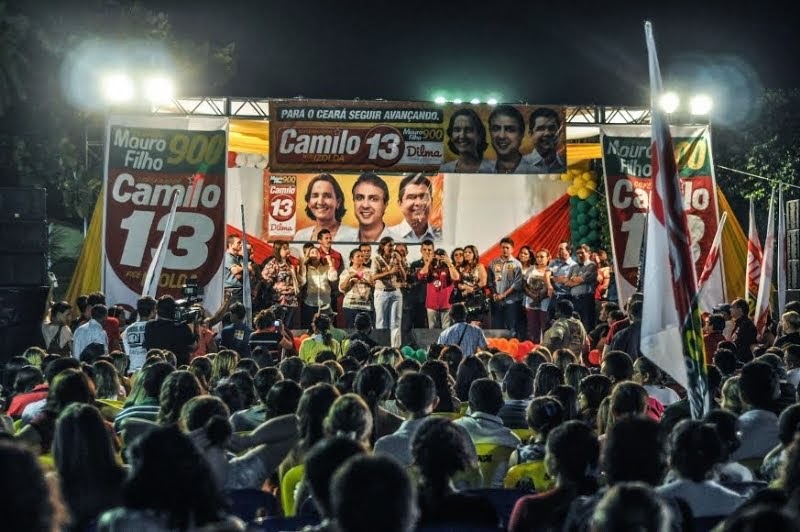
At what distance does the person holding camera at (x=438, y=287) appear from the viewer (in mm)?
22641

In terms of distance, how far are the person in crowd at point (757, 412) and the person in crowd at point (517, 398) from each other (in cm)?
157

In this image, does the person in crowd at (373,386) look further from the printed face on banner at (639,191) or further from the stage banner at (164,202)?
the printed face on banner at (639,191)

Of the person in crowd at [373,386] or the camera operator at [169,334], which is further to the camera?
the camera operator at [169,334]

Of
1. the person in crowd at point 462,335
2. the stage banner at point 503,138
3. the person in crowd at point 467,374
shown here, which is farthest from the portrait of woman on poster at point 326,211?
the person in crowd at point 467,374

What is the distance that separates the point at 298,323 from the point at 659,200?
15787 mm

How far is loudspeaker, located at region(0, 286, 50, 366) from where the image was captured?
16.0m

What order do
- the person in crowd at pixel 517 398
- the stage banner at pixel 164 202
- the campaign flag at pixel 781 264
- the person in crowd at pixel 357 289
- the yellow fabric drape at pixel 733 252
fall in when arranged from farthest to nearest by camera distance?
the yellow fabric drape at pixel 733 252 → the person in crowd at pixel 357 289 → the stage banner at pixel 164 202 → the campaign flag at pixel 781 264 → the person in crowd at pixel 517 398

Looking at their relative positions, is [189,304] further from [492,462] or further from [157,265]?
[492,462]

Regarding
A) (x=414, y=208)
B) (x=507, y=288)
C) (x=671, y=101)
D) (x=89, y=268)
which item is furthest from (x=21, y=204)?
(x=671, y=101)

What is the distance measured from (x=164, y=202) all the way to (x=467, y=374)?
10.5 meters

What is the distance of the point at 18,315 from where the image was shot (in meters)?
16.1

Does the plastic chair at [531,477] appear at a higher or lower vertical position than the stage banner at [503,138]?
lower

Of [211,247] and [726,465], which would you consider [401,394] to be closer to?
[726,465]

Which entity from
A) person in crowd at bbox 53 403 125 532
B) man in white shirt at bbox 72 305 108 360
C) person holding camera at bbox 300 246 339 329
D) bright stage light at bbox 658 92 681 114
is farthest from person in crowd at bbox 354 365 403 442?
bright stage light at bbox 658 92 681 114
